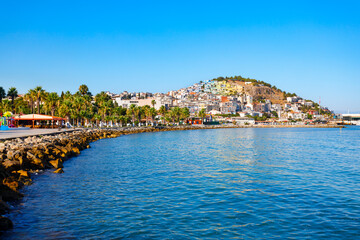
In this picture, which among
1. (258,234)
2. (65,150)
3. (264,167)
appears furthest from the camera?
(65,150)

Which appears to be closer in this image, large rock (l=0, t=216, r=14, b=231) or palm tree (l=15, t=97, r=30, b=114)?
large rock (l=0, t=216, r=14, b=231)

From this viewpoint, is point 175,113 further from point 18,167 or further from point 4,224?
point 4,224

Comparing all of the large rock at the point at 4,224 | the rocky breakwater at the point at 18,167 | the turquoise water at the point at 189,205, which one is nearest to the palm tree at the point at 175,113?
the rocky breakwater at the point at 18,167

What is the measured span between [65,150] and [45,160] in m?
6.41

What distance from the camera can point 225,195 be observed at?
16.5m

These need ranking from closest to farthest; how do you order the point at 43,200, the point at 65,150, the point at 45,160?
the point at 43,200 < the point at 45,160 < the point at 65,150

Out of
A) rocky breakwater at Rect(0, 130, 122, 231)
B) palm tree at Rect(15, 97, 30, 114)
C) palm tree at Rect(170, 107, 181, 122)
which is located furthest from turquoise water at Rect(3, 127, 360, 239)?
palm tree at Rect(170, 107, 181, 122)

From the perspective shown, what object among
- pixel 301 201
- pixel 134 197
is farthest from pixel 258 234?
pixel 134 197

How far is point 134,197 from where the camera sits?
16031 millimetres

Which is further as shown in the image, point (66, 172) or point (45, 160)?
point (45, 160)

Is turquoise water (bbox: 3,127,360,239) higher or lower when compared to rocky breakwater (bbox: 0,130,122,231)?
lower

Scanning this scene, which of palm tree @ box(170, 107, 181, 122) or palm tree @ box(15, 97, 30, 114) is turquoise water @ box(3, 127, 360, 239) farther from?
palm tree @ box(170, 107, 181, 122)

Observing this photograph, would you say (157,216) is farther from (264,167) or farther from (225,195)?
(264,167)

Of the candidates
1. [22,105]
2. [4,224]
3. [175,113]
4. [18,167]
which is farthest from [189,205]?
[175,113]
